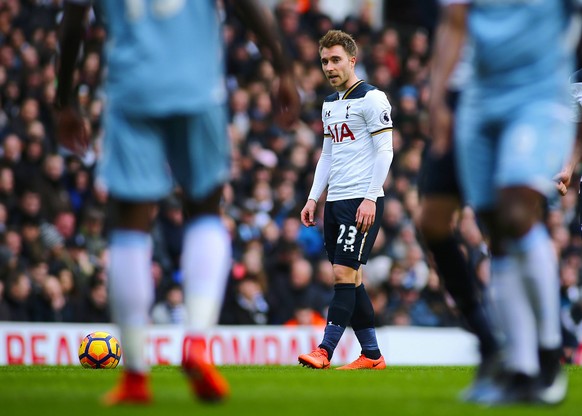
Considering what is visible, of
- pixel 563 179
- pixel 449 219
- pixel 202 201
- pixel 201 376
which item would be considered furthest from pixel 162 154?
pixel 563 179

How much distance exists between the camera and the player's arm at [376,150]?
29.8ft

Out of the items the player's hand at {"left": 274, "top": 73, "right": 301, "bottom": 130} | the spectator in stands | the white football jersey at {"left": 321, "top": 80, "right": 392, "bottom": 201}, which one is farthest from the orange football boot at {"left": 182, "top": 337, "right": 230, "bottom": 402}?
the spectator in stands

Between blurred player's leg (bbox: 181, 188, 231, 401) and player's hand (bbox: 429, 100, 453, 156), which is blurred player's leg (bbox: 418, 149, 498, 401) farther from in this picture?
blurred player's leg (bbox: 181, 188, 231, 401)

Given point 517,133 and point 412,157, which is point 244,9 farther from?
point 412,157

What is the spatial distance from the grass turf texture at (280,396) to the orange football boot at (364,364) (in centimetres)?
135

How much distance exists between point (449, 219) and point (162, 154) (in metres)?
1.54

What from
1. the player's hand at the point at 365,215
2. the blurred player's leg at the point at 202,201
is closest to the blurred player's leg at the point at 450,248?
the blurred player's leg at the point at 202,201

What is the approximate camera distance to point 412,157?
61.9 feet

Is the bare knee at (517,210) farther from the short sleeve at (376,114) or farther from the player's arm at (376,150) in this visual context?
the short sleeve at (376,114)

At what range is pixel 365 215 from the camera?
9047 mm

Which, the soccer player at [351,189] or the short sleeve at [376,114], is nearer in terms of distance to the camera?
the soccer player at [351,189]

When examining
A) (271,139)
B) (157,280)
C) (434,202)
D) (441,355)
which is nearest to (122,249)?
(434,202)

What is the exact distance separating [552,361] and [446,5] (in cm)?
170

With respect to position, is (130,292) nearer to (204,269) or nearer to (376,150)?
(204,269)
